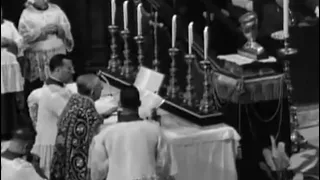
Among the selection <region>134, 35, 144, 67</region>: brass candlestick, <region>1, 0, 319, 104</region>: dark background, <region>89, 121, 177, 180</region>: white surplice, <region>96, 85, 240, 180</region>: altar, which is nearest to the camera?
<region>89, 121, 177, 180</region>: white surplice

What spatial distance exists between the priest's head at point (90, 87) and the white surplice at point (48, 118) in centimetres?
29

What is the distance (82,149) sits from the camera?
6.01 meters

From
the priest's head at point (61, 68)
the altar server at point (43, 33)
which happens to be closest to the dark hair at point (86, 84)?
the priest's head at point (61, 68)

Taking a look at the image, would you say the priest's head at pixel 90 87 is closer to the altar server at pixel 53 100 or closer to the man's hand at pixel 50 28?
the altar server at pixel 53 100

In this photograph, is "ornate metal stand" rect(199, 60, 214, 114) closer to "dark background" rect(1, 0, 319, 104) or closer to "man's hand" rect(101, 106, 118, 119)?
"man's hand" rect(101, 106, 118, 119)

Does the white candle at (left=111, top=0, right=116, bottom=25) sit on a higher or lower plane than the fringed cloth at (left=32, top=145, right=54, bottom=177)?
higher

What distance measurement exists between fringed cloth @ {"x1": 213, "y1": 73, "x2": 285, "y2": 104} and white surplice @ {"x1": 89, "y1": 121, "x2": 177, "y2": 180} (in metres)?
1.26

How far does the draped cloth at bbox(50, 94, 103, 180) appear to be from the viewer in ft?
19.2

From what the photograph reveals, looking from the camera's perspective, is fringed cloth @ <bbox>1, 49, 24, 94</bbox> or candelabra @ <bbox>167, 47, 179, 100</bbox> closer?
candelabra @ <bbox>167, 47, 179, 100</bbox>

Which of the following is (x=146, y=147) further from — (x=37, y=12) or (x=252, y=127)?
(x=37, y=12)

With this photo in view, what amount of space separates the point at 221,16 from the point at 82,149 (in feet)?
6.93

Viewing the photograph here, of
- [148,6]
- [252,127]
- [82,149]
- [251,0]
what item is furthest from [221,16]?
[82,149]

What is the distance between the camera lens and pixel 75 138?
5.97 metres

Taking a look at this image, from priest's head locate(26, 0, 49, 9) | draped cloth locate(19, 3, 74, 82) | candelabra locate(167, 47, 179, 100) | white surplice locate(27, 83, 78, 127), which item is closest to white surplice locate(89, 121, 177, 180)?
candelabra locate(167, 47, 179, 100)
